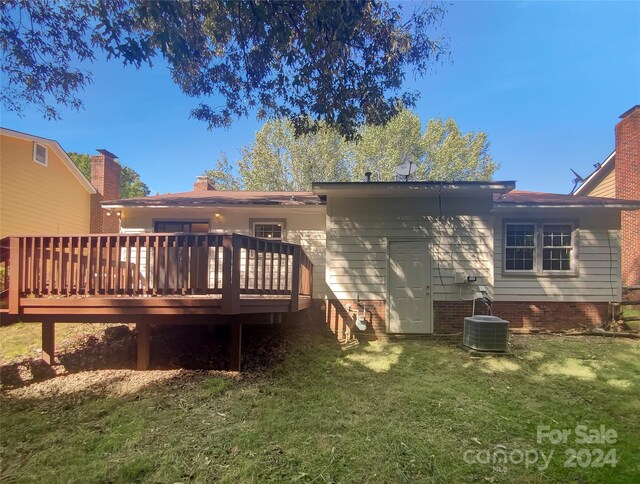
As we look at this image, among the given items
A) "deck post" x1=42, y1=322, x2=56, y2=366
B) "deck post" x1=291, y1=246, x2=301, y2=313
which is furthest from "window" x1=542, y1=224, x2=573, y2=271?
"deck post" x1=42, y1=322, x2=56, y2=366

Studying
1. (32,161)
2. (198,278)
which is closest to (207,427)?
(198,278)

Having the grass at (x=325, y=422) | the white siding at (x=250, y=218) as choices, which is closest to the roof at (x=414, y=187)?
the white siding at (x=250, y=218)

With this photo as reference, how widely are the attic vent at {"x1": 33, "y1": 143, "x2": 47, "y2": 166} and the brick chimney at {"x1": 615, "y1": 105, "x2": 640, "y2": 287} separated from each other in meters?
22.4

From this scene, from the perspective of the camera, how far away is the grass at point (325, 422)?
2957 mm

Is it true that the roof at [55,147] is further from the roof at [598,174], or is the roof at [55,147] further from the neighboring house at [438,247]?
the roof at [598,174]

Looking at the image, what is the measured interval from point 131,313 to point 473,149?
2737cm

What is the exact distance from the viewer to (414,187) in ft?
24.6

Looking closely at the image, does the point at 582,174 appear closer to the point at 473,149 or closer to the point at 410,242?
the point at 473,149

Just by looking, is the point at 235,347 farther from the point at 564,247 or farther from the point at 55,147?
the point at 55,147

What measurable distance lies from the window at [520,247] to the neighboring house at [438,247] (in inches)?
1.0

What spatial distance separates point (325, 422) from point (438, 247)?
5.23 metres

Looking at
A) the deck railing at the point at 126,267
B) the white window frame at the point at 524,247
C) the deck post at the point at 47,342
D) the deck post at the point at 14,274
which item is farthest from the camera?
the white window frame at the point at 524,247

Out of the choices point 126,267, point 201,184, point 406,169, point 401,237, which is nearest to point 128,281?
point 126,267

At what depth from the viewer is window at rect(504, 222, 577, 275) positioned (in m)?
8.55
